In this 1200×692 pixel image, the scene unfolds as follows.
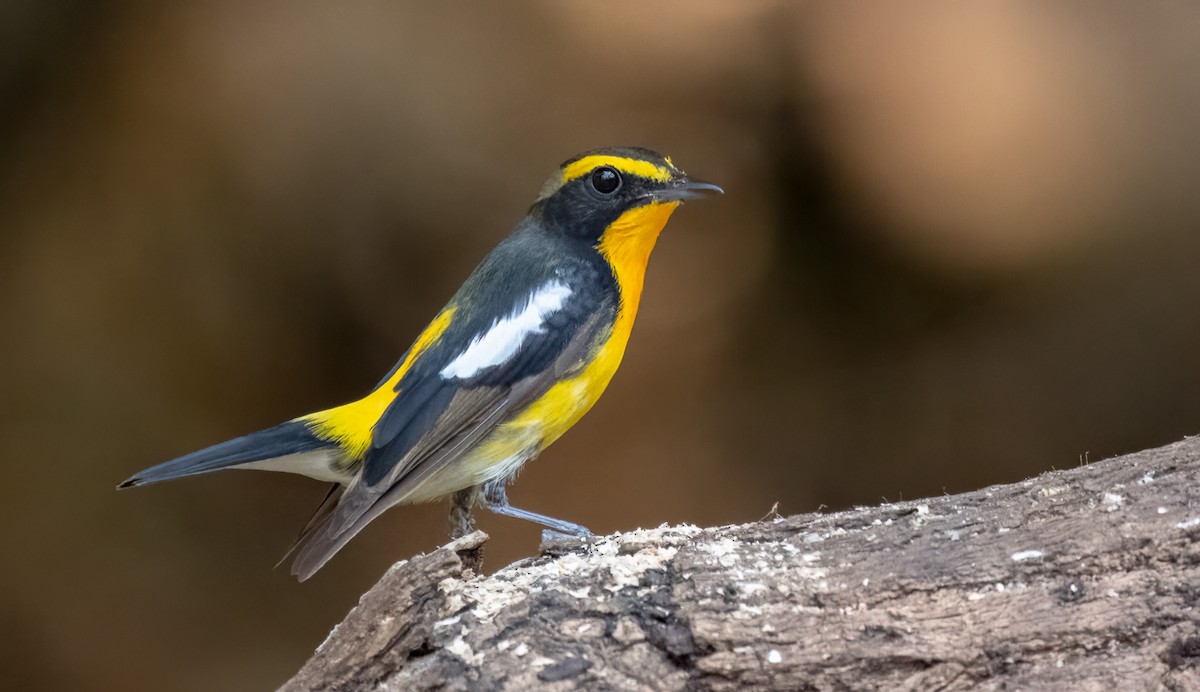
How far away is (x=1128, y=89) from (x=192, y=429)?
389cm

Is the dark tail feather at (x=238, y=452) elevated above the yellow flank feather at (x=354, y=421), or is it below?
below

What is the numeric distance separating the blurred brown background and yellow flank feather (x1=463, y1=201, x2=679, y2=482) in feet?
4.38

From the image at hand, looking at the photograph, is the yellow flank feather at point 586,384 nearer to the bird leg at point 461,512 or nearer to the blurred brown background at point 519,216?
the bird leg at point 461,512

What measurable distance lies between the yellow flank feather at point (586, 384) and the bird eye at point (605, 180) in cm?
9

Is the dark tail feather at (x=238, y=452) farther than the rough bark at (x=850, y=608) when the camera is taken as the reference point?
Yes

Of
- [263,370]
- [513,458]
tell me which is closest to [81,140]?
[263,370]

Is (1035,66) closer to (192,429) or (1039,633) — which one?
(1039,633)

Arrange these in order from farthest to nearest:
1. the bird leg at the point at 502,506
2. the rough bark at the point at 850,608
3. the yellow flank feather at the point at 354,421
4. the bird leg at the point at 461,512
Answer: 1. the bird leg at the point at 461,512
2. the bird leg at the point at 502,506
3. the yellow flank feather at the point at 354,421
4. the rough bark at the point at 850,608

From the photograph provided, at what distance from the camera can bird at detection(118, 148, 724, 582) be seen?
2.41 m

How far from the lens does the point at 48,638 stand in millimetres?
4105

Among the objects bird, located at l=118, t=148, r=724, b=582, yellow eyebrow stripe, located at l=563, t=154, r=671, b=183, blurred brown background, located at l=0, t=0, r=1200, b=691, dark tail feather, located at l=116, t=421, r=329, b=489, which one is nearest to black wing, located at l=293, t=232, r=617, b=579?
bird, located at l=118, t=148, r=724, b=582

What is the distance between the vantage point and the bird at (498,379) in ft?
7.89

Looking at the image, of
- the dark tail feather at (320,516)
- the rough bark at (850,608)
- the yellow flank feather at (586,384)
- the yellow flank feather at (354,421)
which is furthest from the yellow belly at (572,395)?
the rough bark at (850,608)

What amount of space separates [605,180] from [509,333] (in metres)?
0.56
